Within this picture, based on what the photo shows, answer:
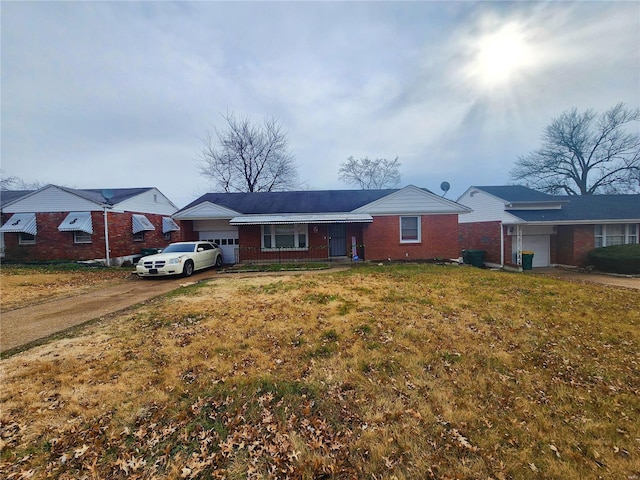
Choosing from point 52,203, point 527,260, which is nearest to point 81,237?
point 52,203

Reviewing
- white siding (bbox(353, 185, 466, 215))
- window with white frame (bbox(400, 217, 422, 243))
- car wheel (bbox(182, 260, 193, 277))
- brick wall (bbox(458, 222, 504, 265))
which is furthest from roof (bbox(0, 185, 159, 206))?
brick wall (bbox(458, 222, 504, 265))

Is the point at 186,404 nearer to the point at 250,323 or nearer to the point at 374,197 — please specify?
the point at 250,323

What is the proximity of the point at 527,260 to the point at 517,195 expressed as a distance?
5.24 meters

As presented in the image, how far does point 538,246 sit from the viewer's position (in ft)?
58.1

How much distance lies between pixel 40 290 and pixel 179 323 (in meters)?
8.59

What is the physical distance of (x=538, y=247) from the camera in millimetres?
17703

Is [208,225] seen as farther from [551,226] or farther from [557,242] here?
[557,242]

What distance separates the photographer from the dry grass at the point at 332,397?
8.61 ft

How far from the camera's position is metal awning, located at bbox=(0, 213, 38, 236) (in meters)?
16.8

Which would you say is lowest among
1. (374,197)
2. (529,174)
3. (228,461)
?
(228,461)

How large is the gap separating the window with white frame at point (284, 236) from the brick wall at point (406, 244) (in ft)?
13.0

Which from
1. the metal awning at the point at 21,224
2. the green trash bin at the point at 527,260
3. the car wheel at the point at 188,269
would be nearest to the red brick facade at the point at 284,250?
the car wheel at the point at 188,269

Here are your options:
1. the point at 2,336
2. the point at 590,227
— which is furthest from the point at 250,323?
the point at 590,227

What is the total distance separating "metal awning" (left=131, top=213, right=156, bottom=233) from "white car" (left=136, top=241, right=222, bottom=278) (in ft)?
25.8
